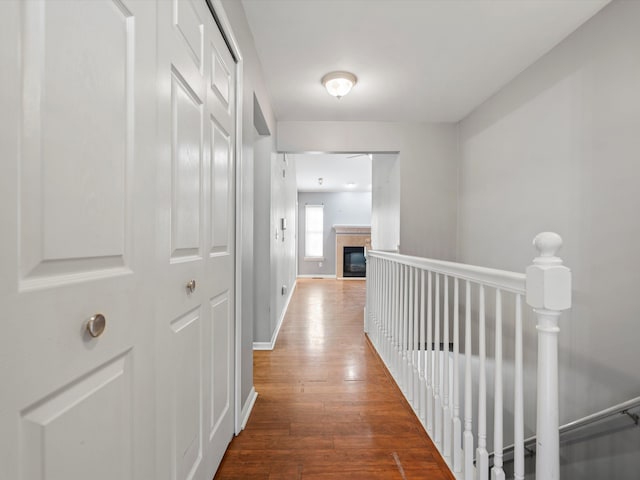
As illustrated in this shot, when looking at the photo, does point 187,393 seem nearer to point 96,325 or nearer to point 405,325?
point 96,325

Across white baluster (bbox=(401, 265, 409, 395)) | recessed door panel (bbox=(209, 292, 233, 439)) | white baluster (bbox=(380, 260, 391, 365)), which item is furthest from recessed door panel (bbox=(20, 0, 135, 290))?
white baluster (bbox=(380, 260, 391, 365))

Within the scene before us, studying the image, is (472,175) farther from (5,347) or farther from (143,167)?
(5,347)

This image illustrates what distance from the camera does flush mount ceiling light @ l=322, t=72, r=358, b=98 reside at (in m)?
2.51

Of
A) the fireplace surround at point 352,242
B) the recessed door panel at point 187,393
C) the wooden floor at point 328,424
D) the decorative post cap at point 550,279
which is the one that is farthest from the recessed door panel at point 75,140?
the fireplace surround at point 352,242

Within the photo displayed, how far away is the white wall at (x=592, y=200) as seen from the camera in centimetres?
174

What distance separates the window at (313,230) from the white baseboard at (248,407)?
665cm

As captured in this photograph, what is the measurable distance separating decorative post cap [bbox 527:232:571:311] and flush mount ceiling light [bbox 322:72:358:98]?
2149 millimetres

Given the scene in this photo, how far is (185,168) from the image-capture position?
1027mm

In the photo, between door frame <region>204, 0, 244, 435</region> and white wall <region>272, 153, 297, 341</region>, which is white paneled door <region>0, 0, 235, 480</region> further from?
white wall <region>272, 153, 297, 341</region>

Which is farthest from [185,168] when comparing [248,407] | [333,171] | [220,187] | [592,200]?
[333,171]

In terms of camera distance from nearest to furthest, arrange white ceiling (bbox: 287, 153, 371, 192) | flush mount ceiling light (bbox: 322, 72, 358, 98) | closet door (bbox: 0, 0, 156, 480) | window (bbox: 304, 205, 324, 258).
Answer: closet door (bbox: 0, 0, 156, 480) < flush mount ceiling light (bbox: 322, 72, 358, 98) < white ceiling (bbox: 287, 153, 371, 192) < window (bbox: 304, 205, 324, 258)

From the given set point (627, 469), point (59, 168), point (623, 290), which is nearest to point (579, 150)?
point (623, 290)

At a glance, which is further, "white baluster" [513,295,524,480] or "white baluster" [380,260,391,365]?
"white baluster" [380,260,391,365]

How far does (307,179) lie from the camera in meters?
7.17
